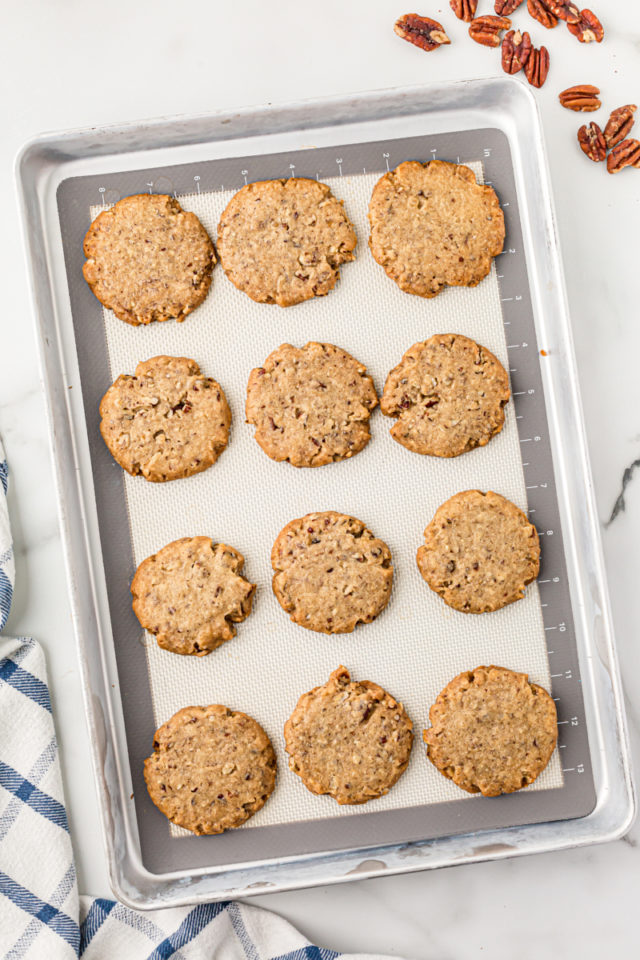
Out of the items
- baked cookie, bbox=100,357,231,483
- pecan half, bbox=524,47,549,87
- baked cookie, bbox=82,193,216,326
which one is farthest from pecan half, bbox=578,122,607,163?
baked cookie, bbox=100,357,231,483

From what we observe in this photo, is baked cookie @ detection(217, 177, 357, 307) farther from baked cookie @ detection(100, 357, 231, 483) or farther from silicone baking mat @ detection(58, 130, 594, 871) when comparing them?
baked cookie @ detection(100, 357, 231, 483)

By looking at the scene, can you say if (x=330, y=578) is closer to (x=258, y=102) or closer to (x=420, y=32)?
(x=258, y=102)

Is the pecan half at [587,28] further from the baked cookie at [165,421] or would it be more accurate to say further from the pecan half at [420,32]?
the baked cookie at [165,421]

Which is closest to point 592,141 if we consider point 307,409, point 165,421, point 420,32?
point 420,32

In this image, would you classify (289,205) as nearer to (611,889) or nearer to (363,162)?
(363,162)

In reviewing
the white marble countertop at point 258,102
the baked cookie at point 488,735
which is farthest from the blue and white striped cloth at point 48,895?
the baked cookie at point 488,735
